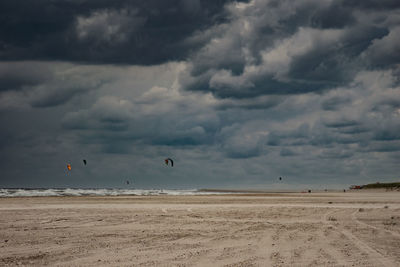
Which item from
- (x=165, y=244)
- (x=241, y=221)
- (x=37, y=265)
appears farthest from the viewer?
(x=241, y=221)

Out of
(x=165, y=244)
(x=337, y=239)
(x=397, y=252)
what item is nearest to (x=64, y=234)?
(x=165, y=244)

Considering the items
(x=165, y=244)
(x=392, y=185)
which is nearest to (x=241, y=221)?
(x=165, y=244)

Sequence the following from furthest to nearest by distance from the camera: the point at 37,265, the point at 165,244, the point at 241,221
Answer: the point at 241,221 < the point at 165,244 < the point at 37,265

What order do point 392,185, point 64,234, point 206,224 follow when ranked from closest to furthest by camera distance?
1. point 64,234
2. point 206,224
3. point 392,185

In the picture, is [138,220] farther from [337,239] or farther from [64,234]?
[337,239]

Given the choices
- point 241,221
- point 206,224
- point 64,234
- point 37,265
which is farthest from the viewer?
point 241,221

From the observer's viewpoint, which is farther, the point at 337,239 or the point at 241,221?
the point at 241,221

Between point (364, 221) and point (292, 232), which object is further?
point (364, 221)

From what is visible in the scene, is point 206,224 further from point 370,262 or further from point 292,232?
point 370,262

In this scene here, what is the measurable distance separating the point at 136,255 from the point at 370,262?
23.8ft

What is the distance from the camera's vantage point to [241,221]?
23438mm

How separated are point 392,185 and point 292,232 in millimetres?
120986

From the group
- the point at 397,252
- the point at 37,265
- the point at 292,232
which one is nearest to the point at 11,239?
the point at 37,265

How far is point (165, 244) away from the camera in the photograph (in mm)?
15352
